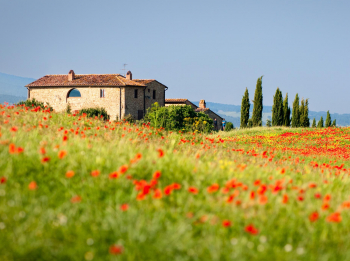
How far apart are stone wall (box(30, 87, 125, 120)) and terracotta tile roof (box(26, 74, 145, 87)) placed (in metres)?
0.63

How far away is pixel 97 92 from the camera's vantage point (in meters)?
48.4

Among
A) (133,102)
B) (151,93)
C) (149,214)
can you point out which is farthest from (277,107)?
(149,214)

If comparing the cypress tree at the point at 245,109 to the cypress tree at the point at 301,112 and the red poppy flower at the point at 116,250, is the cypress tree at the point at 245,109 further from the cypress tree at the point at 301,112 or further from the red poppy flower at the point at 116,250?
the red poppy flower at the point at 116,250

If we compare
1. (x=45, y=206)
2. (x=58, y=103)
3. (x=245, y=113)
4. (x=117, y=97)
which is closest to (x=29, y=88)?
(x=58, y=103)

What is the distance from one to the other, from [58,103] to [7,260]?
4892 cm

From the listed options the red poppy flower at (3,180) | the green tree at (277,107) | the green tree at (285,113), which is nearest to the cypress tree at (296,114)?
the green tree at (285,113)

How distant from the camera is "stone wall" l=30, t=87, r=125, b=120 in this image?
47844 mm

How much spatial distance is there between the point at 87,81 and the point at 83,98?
248 cm

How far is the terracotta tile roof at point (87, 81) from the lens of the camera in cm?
4806

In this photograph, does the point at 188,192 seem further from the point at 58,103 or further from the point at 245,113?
the point at 58,103

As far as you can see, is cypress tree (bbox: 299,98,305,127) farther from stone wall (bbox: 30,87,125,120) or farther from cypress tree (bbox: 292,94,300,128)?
stone wall (bbox: 30,87,125,120)

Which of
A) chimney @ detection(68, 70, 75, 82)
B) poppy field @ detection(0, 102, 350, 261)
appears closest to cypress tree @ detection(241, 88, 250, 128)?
chimney @ detection(68, 70, 75, 82)

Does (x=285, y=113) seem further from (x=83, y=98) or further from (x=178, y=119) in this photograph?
(x=83, y=98)

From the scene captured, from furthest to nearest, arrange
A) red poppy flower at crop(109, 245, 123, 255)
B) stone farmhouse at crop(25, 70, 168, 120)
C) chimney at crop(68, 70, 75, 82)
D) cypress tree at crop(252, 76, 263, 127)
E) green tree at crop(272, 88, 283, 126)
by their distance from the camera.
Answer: chimney at crop(68, 70, 75, 82) → green tree at crop(272, 88, 283, 126) → stone farmhouse at crop(25, 70, 168, 120) → cypress tree at crop(252, 76, 263, 127) → red poppy flower at crop(109, 245, 123, 255)
